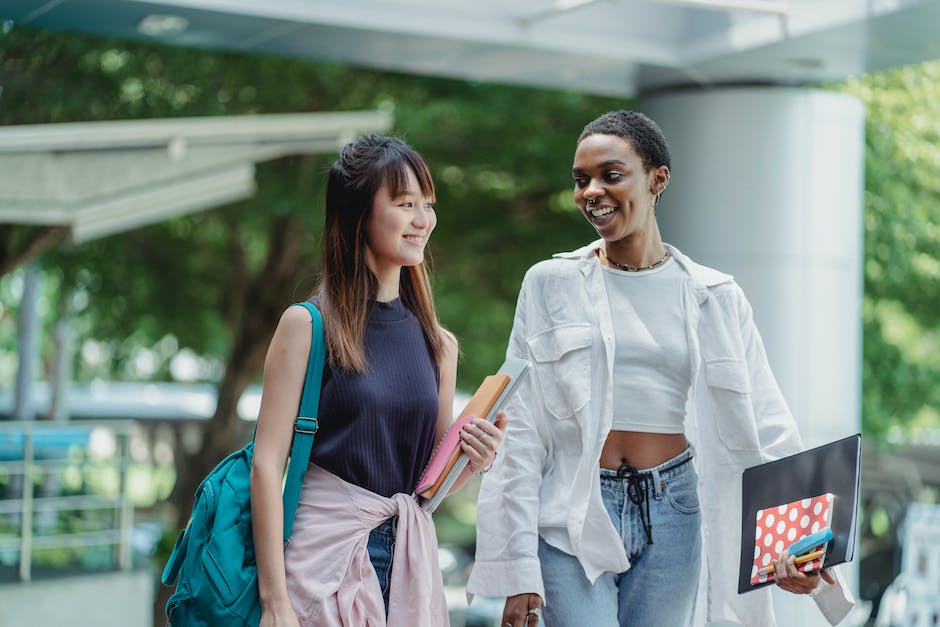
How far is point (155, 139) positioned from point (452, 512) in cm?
2239

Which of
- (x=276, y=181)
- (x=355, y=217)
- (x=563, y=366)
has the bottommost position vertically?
(x=563, y=366)

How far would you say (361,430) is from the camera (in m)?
3.09

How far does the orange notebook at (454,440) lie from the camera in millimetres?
3137

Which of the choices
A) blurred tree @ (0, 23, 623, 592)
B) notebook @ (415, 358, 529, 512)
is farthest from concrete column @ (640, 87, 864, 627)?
notebook @ (415, 358, 529, 512)

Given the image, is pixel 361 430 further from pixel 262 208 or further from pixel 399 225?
pixel 262 208

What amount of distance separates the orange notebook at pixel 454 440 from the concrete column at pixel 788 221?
196 inches

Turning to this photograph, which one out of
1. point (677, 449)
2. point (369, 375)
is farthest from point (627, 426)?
point (369, 375)

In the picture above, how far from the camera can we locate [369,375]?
313 cm

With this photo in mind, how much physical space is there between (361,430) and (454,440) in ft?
0.76

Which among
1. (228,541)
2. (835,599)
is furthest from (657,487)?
(228,541)

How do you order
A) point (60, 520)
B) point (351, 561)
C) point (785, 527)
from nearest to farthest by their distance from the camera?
1. point (351, 561)
2. point (785, 527)
3. point (60, 520)

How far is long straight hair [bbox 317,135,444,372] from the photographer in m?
3.15

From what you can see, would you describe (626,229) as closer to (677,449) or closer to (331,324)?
(677,449)

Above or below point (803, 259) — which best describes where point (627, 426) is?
below
